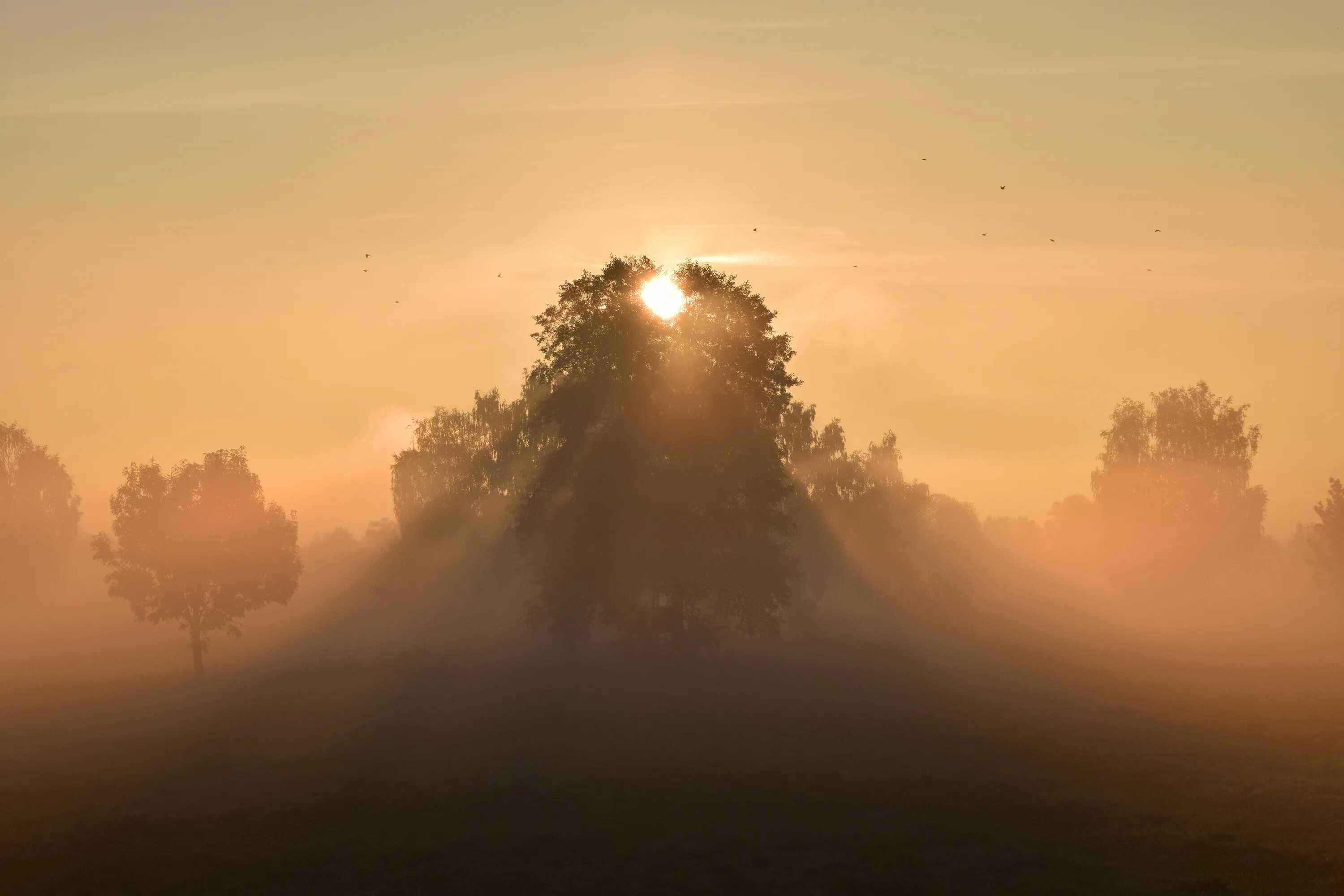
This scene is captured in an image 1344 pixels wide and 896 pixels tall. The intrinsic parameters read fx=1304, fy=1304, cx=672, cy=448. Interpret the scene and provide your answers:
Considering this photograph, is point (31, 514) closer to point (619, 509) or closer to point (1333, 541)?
point (619, 509)

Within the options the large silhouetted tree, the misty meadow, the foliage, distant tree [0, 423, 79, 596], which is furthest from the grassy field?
distant tree [0, 423, 79, 596]

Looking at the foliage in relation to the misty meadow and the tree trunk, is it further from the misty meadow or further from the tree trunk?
the tree trunk

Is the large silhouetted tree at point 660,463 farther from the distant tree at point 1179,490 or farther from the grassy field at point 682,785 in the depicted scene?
the distant tree at point 1179,490

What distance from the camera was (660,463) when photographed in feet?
189

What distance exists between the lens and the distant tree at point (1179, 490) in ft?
334

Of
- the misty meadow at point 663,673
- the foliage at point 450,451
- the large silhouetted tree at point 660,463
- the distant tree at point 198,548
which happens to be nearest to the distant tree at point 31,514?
the misty meadow at point 663,673

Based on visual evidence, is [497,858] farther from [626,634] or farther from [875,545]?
[875,545]

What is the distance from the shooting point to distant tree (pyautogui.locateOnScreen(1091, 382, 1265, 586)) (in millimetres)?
101875

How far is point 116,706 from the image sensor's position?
5212 centimetres

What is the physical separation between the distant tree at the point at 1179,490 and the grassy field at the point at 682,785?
47416 mm

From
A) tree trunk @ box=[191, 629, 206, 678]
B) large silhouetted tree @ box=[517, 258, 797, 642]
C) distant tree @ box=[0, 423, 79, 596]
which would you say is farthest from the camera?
distant tree @ box=[0, 423, 79, 596]

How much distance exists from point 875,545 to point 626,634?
37.4 m

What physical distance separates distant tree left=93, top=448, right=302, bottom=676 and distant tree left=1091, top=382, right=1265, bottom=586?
6732 centimetres

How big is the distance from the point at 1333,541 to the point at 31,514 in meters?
106
